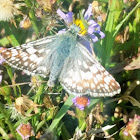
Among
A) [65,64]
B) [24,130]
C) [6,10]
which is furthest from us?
[6,10]

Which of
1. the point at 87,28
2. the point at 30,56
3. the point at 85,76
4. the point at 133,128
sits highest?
the point at 87,28

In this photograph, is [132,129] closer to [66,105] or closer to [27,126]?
[66,105]

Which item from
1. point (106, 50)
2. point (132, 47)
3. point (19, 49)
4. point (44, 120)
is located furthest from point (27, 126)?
point (132, 47)

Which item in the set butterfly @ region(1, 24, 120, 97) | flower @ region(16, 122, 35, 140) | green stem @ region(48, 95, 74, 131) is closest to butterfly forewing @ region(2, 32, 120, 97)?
butterfly @ region(1, 24, 120, 97)

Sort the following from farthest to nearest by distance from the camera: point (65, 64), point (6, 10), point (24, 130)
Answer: point (6, 10) → point (65, 64) → point (24, 130)

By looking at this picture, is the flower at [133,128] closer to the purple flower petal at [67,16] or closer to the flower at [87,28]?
the flower at [87,28]

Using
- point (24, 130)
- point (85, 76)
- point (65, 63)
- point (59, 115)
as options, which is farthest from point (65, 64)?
point (24, 130)

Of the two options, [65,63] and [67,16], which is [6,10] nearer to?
[67,16]

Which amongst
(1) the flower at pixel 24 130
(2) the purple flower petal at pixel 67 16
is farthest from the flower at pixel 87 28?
(1) the flower at pixel 24 130
